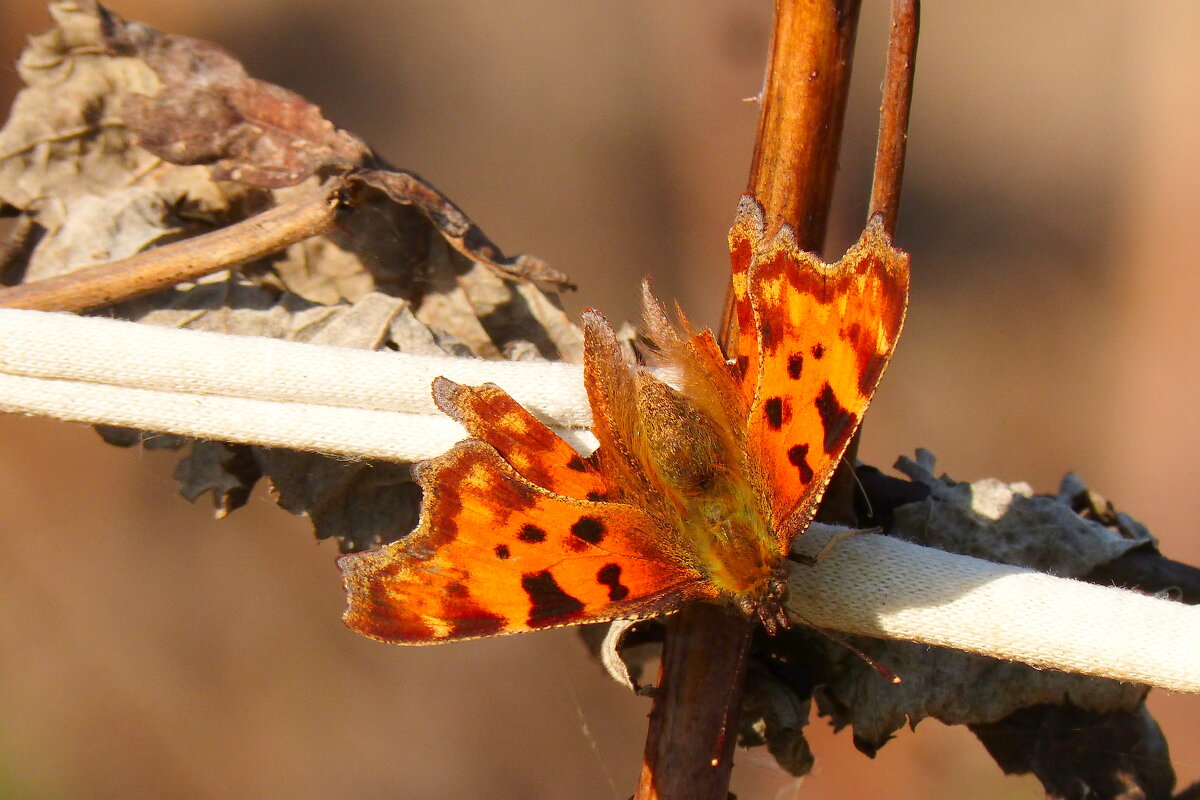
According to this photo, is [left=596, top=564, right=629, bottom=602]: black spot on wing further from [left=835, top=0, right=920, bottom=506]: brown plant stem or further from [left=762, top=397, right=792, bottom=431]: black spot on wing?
[left=835, top=0, right=920, bottom=506]: brown plant stem

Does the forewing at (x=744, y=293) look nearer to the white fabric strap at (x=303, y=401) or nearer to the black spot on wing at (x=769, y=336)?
the black spot on wing at (x=769, y=336)

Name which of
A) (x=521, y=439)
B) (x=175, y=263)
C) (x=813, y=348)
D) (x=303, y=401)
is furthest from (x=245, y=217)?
(x=813, y=348)

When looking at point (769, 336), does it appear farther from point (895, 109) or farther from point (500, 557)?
point (500, 557)

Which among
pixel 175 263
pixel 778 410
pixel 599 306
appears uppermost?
pixel 175 263

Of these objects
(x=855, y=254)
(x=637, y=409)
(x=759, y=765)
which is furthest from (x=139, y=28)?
(x=759, y=765)

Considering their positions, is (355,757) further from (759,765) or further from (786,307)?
(786,307)

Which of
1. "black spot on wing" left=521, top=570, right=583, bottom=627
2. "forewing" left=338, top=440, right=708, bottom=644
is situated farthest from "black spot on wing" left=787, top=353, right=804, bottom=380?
"black spot on wing" left=521, top=570, right=583, bottom=627
